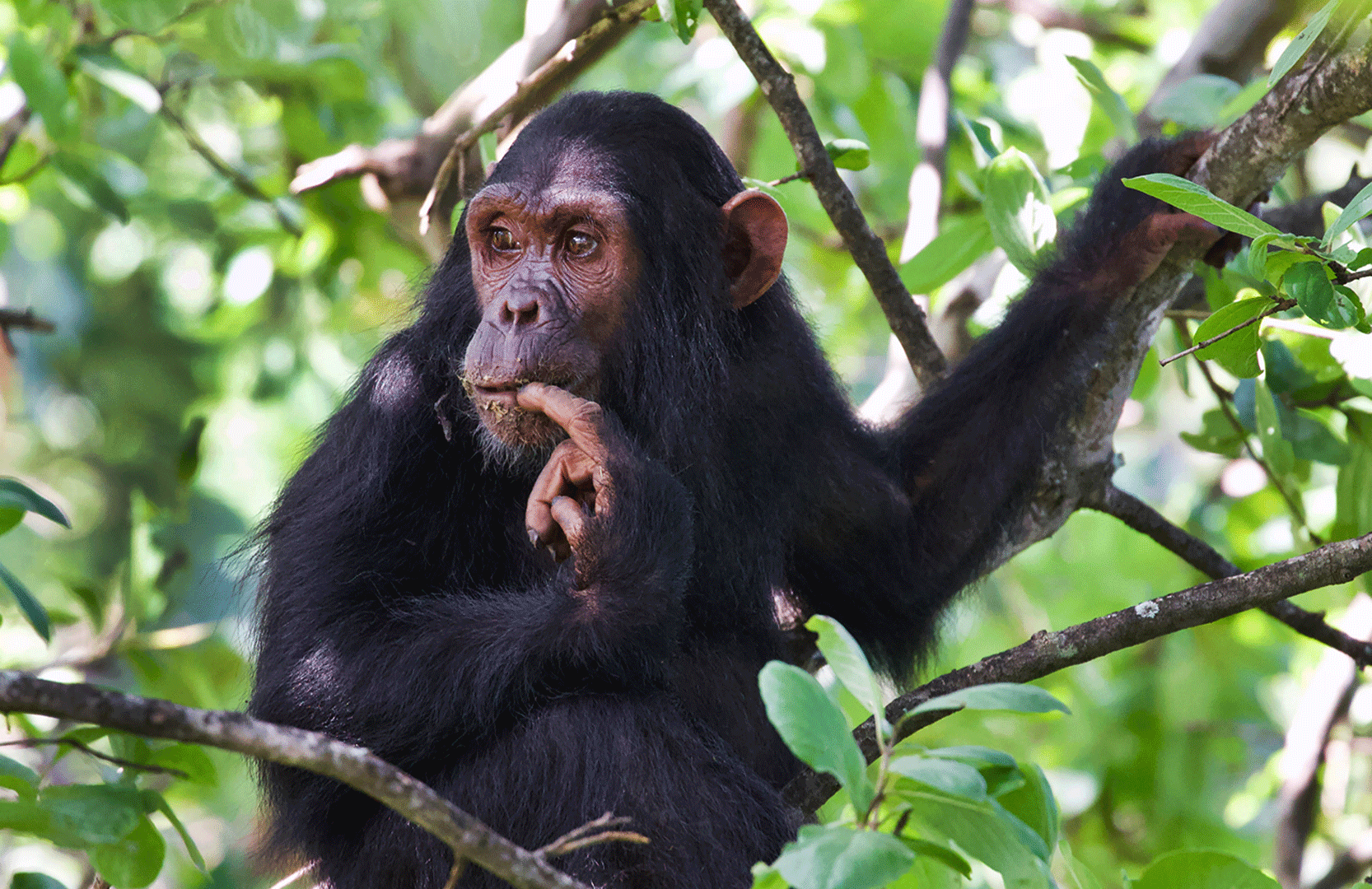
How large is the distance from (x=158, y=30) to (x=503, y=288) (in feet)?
7.73

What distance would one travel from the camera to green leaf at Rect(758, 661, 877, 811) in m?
1.71

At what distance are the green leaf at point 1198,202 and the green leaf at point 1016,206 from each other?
1.16 metres

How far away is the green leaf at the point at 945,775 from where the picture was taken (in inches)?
66.5

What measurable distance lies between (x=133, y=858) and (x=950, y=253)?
8.32 feet

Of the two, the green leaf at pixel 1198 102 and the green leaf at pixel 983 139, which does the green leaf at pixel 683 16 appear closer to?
the green leaf at pixel 983 139

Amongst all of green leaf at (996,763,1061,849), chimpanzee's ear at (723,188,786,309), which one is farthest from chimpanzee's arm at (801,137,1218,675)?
green leaf at (996,763,1061,849)

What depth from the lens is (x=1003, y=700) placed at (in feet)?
5.65

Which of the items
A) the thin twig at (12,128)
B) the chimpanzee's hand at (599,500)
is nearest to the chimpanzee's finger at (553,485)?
the chimpanzee's hand at (599,500)

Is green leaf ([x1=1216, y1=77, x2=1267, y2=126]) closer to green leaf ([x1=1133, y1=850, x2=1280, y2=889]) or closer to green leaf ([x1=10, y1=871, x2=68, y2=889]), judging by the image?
green leaf ([x1=1133, y1=850, x2=1280, y2=889])

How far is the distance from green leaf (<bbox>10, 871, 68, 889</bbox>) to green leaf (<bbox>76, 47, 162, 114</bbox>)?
2.63m

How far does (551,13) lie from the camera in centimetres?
501

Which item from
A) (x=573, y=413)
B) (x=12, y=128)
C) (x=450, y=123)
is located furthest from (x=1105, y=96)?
(x=12, y=128)

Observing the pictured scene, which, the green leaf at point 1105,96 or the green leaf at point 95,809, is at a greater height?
the green leaf at point 1105,96

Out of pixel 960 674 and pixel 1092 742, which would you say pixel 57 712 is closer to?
pixel 960 674
